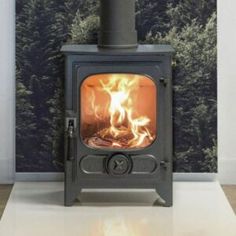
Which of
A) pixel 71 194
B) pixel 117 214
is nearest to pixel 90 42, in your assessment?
pixel 71 194

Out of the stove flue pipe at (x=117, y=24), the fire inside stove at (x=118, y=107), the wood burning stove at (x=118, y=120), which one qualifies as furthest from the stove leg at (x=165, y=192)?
the stove flue pipe at (x=117, y=24)

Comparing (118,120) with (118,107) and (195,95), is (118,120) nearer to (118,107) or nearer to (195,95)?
(118,107)

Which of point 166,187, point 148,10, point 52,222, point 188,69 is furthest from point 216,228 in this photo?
point 148,10

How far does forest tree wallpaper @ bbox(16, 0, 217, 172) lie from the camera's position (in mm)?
3496

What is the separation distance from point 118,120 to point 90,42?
0.48 m

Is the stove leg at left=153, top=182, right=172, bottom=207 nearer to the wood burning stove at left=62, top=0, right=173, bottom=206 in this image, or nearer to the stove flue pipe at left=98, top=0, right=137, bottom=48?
the wood burning stove at left=62, top=0, right=173, bottom=206

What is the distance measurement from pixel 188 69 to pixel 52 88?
23.6 inches

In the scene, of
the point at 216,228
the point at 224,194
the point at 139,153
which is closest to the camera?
the point at 216,228

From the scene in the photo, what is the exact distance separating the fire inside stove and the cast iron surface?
0.02m

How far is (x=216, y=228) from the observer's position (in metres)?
2.92

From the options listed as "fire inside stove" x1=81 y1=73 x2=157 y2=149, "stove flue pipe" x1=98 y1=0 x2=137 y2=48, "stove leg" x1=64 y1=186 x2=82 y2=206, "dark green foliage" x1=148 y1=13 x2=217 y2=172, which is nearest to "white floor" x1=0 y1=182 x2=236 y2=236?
"stove leg" x1=64 y1=186 x2=82 y2=206

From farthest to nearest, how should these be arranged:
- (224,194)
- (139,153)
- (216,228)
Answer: (224,194) < (139,153) < (216,228)

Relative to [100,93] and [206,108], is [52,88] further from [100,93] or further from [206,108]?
[206,108]

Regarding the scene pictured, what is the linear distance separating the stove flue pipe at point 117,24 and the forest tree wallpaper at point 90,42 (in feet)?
0.86
